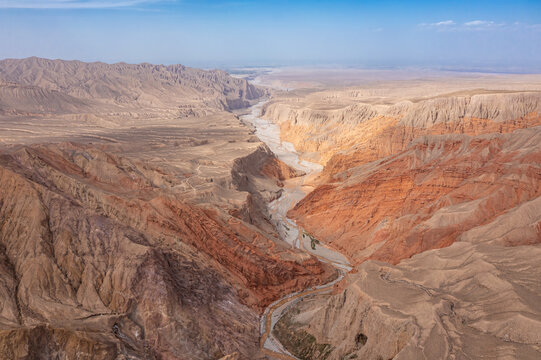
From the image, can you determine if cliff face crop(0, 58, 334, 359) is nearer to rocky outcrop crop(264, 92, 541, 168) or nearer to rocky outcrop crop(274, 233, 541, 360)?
rocky outcrop crop(274, 233, 541, 360)

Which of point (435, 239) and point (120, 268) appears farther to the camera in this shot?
point (435, 239)

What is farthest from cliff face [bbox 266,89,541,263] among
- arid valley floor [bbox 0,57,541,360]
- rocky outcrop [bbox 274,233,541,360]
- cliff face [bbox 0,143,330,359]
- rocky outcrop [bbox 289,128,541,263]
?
cliff face [bbox 0,143,330,359]

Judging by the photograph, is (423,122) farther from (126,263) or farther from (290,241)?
(126,263)

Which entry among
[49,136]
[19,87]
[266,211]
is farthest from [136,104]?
[266,211]

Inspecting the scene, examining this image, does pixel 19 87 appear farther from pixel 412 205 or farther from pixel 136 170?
pixel 412 205

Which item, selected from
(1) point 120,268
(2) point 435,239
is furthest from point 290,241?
(1) point 120,268

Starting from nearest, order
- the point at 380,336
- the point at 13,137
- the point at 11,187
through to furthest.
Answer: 1. the point at 380,336
2. the point at 11,187
3. the point at 13,137
